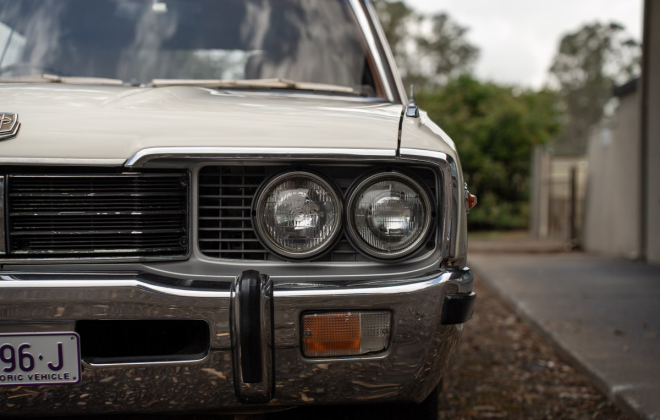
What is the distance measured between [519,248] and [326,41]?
9.06 meters

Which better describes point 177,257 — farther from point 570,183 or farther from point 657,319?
point 570,183

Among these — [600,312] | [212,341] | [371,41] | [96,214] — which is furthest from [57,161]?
[600,312]

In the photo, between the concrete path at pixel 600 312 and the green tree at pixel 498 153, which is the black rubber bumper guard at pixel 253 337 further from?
the green tree at pixel 498 153

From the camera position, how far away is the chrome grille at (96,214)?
158cm

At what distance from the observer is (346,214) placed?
162 centimetres

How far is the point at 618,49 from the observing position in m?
49.7

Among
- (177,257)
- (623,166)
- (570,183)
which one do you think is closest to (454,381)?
(177,257)

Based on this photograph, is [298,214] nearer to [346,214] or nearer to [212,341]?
[346,214]

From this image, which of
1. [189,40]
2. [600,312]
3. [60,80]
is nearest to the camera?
[60,80]

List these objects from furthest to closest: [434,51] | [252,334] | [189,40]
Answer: [434,51] → [189,40] → [252,334]

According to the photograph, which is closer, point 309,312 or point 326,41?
point 309,312

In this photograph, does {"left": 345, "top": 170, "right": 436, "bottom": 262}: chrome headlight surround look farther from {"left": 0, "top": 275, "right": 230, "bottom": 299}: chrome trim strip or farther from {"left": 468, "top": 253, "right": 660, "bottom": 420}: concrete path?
{"left": 468, "top": 253, "right": 660, "bottom": 420}: concrete path

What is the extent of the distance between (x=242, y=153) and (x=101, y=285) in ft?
1.50

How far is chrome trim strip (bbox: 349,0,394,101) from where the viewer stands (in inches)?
99.5
